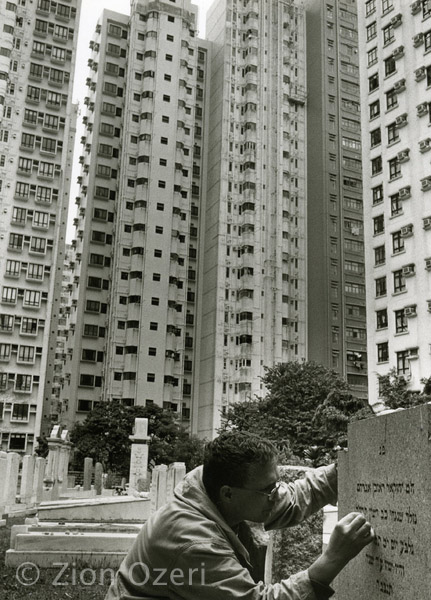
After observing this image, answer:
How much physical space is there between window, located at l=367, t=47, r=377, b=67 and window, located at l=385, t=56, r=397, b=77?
4.96 feet

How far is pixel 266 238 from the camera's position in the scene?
70438mm

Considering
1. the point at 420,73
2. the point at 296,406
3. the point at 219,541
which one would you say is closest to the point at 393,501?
the point at 219,541

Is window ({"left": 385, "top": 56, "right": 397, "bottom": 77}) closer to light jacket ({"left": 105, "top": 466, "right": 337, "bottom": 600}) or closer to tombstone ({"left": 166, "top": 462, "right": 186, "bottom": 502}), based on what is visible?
tombstone ({"left": 166, "top": 462, "right": 186, "bottom": 502})

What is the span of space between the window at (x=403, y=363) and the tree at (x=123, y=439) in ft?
61.3

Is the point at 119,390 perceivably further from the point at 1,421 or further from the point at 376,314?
the point at 376,314

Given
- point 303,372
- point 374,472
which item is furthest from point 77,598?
point 303,372

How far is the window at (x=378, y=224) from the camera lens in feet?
139

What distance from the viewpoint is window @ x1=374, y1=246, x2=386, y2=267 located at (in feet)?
137

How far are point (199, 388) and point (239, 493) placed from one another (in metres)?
66.3

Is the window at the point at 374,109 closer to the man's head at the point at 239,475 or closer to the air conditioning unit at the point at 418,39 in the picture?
the air conditioning unit at the point at 418,39

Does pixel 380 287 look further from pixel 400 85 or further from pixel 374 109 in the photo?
pixel 400 85

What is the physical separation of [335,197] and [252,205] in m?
10.5

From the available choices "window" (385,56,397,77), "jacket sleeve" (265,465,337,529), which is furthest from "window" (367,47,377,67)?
"jacket sleeve" (265,465,337,529)

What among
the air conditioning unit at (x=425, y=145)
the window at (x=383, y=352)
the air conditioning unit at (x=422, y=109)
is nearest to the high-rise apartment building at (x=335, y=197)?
the window at (x=383, y=352)
